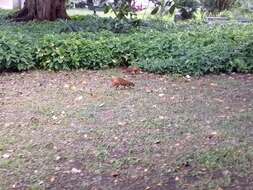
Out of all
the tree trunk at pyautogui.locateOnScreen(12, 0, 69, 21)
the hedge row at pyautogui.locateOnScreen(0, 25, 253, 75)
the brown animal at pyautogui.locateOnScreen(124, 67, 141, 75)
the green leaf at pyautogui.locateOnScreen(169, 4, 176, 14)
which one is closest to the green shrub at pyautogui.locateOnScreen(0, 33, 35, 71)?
the hedge row at pyautogui.locateOnScreen(0, 25, 253, 75)

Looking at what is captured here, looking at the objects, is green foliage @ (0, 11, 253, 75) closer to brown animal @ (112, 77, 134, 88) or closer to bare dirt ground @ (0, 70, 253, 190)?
bare dirt ground @ (0, 70, 253, 190)

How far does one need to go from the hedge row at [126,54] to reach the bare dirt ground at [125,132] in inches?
7.9

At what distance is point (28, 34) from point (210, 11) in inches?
277

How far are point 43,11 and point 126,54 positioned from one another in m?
3.64

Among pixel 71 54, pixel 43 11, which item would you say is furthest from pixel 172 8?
pixel 43 11

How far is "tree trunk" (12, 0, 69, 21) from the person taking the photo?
1020 centimetres

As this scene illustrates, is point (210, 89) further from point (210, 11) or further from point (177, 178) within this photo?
point (210, 11)

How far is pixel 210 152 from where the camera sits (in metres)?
4.02

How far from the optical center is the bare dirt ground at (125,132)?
3.66 metres

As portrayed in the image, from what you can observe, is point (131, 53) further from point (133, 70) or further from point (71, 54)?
point (71, 54)

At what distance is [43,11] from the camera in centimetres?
1020

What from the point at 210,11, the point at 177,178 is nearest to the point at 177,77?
the point at 177,178

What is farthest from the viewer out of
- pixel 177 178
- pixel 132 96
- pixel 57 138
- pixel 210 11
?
pixel 210 11

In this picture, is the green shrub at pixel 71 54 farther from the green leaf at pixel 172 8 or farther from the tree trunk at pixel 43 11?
the tree trunk at pixel 43 11
